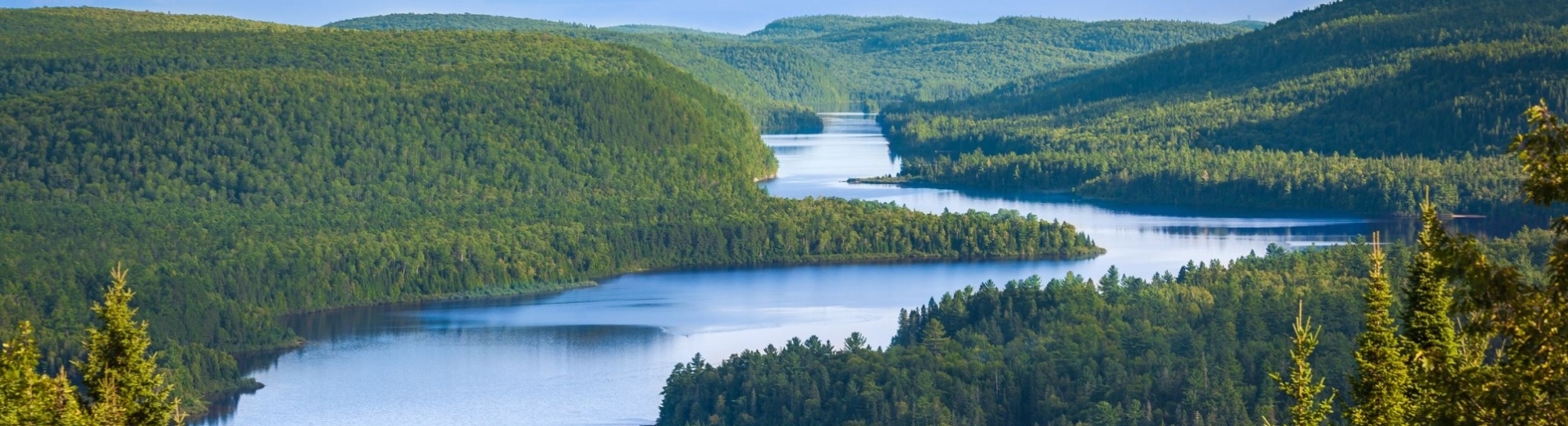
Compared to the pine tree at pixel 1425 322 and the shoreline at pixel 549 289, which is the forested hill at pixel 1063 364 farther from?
the pine tree at pixel 1425 322

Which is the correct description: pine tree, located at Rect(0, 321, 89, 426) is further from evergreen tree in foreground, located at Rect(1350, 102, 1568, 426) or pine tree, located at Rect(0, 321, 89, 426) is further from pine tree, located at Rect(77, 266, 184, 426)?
evergreen tree in foreground, located at Rect(1350, 102, 1568, 426)

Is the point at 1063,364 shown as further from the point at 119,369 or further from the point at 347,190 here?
the point at 347,190

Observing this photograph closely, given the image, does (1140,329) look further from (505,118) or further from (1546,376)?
(505,118)

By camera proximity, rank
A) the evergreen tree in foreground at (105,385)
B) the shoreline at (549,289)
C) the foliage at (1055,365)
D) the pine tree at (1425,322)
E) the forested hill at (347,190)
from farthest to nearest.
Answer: the forested hill at (347,190)
the shoreline at (549,289)
the foliage at (1055,365)
the evergreen tree in foreground at (105,385)
the pine tree at (1425,322)

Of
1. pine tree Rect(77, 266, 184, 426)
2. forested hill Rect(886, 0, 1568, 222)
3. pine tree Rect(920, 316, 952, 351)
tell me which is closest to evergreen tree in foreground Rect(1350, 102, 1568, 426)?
pine tree Rect(77, 266, 184, 426)

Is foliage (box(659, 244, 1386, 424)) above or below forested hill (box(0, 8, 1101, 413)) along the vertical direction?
below

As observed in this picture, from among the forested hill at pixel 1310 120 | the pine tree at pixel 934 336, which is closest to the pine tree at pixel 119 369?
the pine tree at pixel 934 336
